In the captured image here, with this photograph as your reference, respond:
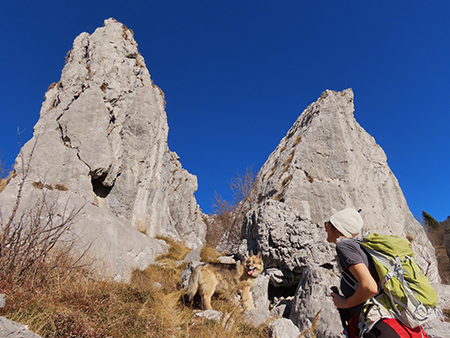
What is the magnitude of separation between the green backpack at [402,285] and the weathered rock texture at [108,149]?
7918 millimetres

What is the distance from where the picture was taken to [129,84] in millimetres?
17531

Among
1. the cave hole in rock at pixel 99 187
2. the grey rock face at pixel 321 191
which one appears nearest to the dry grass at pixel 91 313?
the grey rock face at pixel 321 191

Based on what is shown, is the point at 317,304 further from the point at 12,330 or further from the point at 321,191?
the point at 321,191

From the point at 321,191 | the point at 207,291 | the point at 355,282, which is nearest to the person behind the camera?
the point at 355,282

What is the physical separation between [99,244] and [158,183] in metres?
9.46

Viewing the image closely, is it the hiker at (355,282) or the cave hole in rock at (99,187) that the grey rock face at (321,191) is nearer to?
the hiker at (355,282)

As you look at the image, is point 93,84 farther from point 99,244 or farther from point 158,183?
point 99,244

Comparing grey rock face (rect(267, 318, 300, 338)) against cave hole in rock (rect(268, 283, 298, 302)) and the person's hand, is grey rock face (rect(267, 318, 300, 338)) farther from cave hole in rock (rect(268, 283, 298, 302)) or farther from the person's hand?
cave hole in rock (rect(268, 283, 298, 302))

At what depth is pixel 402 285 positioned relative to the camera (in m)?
1.96

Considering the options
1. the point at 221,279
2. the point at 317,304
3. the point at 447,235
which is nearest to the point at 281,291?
the point at 317,304

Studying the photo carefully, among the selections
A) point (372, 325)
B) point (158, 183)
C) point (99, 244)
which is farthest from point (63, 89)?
point (372, 325)

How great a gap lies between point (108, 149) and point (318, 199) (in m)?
11.5

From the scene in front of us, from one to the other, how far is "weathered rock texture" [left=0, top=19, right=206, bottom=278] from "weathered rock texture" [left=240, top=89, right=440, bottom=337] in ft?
17.4

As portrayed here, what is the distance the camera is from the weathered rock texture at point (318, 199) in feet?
27.0
